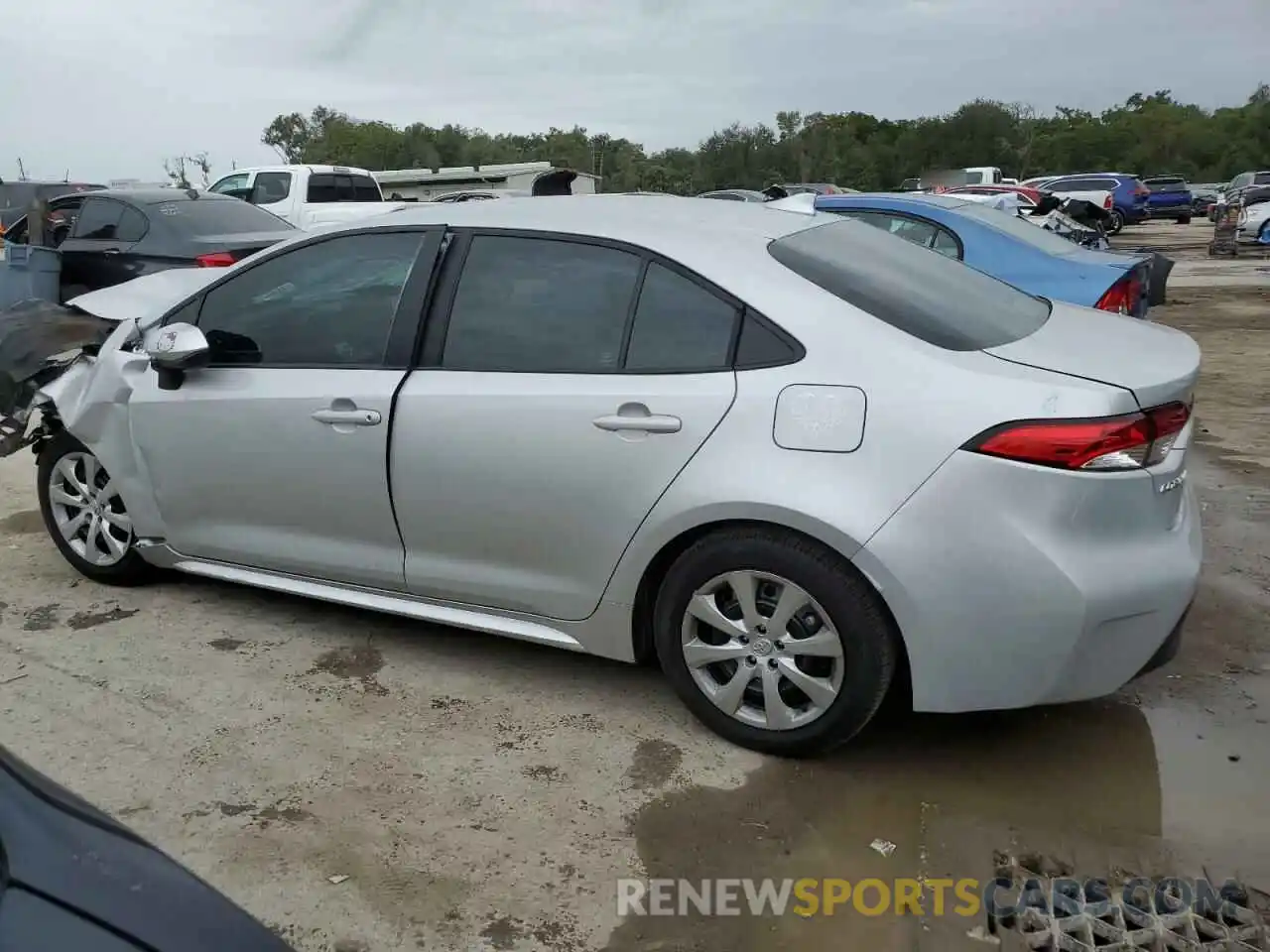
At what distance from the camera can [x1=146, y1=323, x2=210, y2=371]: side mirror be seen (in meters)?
3.88

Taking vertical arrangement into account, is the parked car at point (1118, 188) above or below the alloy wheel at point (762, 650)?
below

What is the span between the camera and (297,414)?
3.77 metres

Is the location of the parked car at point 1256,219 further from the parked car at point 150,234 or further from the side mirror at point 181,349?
the side mirror at point 181,349

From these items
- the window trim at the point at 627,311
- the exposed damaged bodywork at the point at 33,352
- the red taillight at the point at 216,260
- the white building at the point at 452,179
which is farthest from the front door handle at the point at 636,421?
the white building at the point at 452,179

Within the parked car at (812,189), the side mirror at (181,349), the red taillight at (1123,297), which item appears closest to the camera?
the side mirror at (181,349)

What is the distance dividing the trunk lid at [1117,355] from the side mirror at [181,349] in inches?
106

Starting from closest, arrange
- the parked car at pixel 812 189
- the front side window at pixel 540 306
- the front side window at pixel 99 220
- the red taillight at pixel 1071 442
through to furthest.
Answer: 1. the red taillight at pixel 1071 442
2. the front side window at pixel 540 306
3. the parked car at pixel 812 189
4. the front side window at pixel 99 220

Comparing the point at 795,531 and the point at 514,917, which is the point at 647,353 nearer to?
the point at 795,531

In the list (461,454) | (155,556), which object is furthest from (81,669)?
(461,454)

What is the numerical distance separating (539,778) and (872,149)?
61.0 m

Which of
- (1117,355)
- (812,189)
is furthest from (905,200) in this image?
(812,189)

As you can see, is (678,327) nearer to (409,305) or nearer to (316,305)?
(409,305)

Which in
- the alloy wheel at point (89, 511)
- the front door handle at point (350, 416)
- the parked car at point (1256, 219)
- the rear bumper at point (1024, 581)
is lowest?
the parked car at point (1256, 219)

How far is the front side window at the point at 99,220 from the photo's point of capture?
933 centimetres
